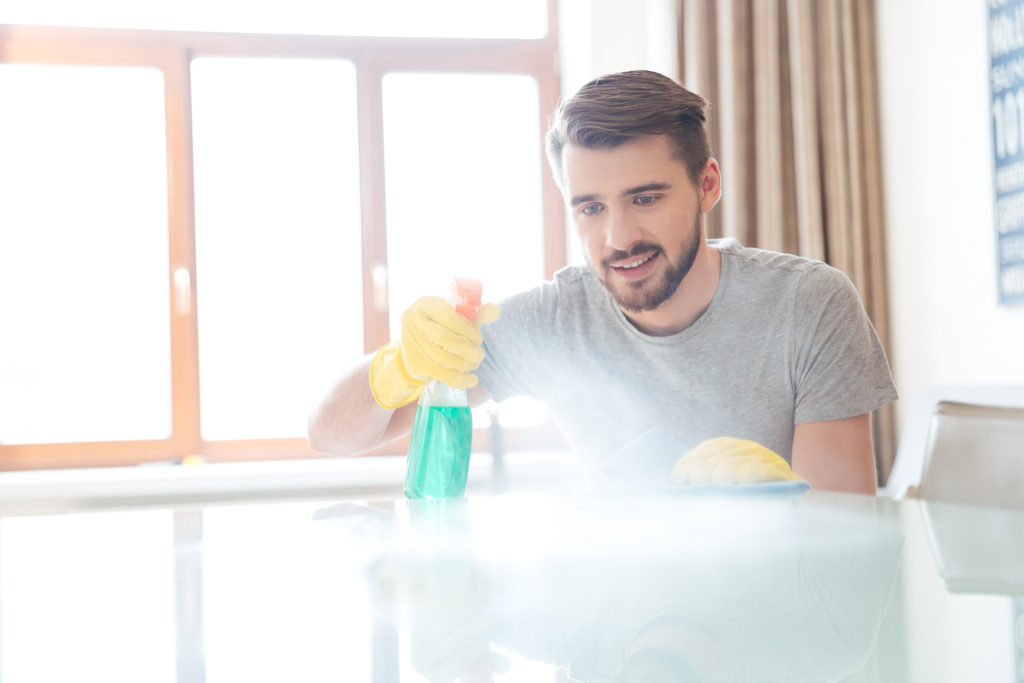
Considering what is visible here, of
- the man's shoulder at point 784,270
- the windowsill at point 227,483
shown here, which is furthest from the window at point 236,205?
the man's shoulder at point 784,270

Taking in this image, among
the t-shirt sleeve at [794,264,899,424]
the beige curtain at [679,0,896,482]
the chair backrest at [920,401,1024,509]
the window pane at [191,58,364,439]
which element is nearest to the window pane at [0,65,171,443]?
the window pane at [191,58,364,439]

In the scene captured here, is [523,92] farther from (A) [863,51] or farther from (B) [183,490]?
(B) [183,490]

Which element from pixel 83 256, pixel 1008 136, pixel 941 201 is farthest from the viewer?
pixel 83 256

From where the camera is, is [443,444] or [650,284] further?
[650,284]

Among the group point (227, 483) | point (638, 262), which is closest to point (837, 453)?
point (638, 262)

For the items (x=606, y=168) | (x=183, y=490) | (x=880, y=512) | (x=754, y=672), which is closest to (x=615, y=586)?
(x=754, y=672)

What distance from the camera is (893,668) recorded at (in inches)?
11.6

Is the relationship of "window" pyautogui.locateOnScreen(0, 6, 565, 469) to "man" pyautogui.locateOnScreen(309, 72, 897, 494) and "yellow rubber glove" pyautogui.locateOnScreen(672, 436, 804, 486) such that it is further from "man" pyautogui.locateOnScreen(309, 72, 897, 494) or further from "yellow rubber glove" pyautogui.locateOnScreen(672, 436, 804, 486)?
"yellow rubber glove" pyautogui.locateOnScreen(672, 436, 804, 486)

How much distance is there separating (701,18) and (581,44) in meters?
0.39

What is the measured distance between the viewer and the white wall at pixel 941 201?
79.0 inches

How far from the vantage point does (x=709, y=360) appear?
1.27 m

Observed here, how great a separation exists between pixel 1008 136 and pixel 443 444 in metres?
1.72

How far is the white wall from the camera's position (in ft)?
6.59

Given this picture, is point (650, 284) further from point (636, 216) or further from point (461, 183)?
point (461, 183)
